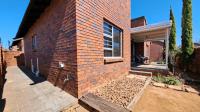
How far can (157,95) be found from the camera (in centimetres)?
423

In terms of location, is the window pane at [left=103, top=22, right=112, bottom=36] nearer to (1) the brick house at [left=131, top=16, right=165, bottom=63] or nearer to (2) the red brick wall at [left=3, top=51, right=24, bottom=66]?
(1) the brick house at [left=131, top=16, right=165, bottom=63]

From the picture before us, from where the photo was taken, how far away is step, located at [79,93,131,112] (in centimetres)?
258

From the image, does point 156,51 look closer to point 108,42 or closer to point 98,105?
point 108,42

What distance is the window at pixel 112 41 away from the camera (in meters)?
4.61

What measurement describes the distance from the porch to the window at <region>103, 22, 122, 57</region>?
326 cm

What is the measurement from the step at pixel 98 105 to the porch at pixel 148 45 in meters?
6.09

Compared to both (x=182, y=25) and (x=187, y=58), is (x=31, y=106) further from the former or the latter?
(x=182, y=25)

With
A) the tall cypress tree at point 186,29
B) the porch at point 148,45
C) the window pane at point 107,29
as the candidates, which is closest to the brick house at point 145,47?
the porch at point 148,45

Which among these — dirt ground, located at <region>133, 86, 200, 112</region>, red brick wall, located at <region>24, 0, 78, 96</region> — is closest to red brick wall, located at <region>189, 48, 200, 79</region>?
dirt ground, located at <region>133, 86, 200, 112</region>

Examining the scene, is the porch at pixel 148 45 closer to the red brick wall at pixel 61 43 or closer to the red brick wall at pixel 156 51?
the red brick wall at pixel 156 51

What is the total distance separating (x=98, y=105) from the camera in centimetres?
274

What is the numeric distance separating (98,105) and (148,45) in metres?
13.2

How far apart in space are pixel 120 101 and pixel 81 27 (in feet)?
8.03

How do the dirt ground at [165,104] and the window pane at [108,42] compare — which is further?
the window pane at [108,42]
